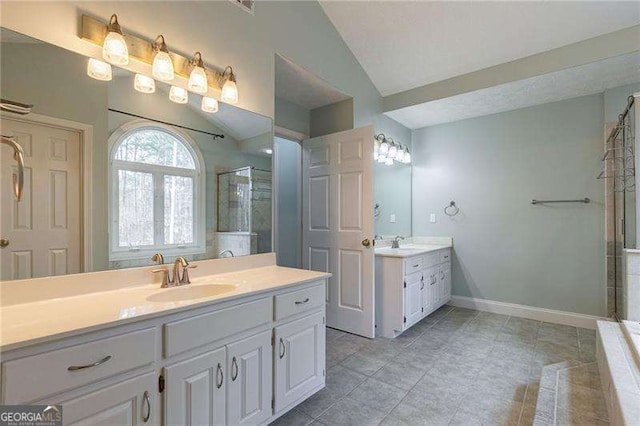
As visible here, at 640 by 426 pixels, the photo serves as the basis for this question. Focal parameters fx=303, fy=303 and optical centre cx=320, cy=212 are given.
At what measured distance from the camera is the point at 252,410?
4.93ft

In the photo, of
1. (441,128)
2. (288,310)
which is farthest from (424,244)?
(288,310)

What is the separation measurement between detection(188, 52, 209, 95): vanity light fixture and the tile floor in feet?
6.59

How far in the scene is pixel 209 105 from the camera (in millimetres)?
1933

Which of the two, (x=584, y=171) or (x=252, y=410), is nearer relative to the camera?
(x=252, y=410)

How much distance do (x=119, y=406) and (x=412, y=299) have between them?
2.62 meters

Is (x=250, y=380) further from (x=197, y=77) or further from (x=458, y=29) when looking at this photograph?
(x=458, y=29)

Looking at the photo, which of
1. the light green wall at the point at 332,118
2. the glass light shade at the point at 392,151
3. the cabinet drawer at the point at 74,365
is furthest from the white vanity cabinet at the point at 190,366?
the glass light shade at the point at 392,151

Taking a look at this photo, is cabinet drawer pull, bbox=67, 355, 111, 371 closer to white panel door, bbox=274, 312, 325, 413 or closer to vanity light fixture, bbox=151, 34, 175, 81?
white panel door, bbox=274, 312, 325, 413

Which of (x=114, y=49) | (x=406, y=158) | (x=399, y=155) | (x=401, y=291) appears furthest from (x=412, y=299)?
(x=114, y=49)

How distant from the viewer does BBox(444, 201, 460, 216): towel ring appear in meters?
4.01

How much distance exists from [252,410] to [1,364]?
1.02 m

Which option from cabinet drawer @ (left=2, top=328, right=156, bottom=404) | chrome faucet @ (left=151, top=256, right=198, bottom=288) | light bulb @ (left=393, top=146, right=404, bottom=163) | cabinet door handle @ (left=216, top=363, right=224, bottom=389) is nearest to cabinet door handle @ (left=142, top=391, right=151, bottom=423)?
cabinet drawer @ (left=2, top=328, right=156, bottom=404)

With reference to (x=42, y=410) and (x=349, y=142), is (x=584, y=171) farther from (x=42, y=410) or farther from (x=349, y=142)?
(x=42, y=410)

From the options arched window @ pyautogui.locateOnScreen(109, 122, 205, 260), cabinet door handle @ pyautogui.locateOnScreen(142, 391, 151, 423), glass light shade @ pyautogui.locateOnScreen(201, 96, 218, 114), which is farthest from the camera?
glass light shade @ pyautogui.locateOnScreen(201, 96, 218, 114)
